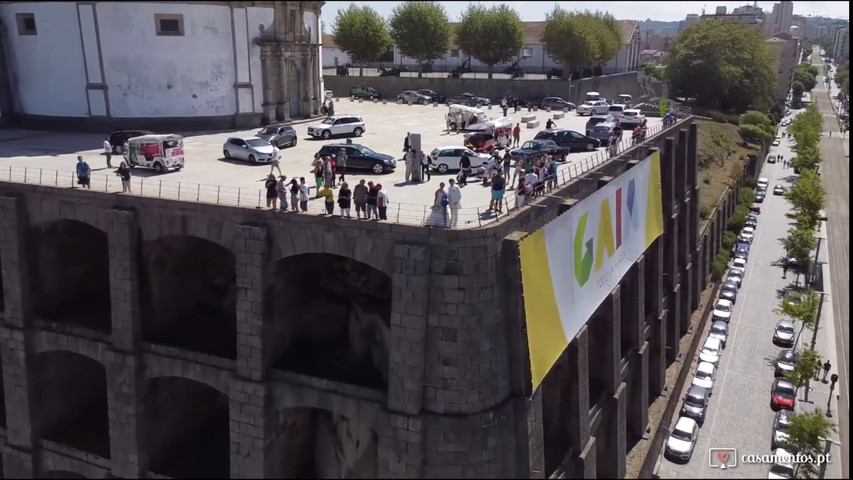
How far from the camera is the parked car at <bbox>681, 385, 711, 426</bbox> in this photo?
134ft

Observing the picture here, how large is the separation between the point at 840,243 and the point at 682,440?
50.2 m

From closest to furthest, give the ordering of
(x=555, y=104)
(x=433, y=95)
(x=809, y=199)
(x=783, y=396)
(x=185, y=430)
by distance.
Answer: (x=185, y=430)
(x=783, y=396)
(x=809, y=199)
(x=555, y=104)
(x=433, y=95)

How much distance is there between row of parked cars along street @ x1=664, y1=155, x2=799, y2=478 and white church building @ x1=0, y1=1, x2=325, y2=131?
35.8 meters

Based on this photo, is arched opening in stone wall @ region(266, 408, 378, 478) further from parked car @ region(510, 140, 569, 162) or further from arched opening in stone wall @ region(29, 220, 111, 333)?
parked car @ region(510, 140, 569, 162)

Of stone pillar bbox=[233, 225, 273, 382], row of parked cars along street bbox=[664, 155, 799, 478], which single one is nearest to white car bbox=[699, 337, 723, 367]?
row of parked cars along street bbox=[664, 155, 799, 478]

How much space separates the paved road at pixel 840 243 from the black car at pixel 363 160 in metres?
24.5

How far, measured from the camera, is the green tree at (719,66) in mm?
102375

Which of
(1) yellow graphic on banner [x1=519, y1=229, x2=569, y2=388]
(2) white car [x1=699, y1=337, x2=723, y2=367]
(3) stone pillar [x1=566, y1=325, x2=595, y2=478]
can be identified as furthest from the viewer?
(2) white car [x1=699, y1=337, x2=723, y2=367]

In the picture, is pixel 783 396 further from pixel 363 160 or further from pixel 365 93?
pixel 365 93

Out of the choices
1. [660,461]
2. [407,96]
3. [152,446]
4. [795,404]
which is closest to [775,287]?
[795,404]

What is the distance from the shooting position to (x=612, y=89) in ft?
321

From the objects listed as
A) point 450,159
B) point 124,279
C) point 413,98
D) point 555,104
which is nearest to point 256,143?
point 450,159

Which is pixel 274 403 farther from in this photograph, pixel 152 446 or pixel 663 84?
pixel 663 84

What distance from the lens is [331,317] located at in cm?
2805
